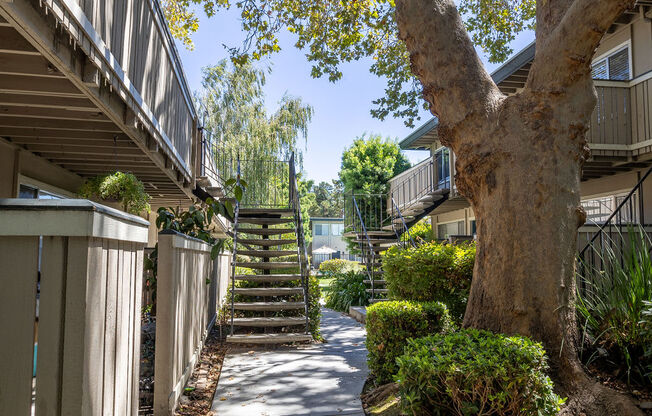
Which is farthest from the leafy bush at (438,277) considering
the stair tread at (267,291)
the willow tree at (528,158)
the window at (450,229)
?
the window at (450,229)

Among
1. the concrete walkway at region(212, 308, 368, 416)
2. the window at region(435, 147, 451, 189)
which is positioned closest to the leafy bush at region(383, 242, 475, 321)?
the concrete walkway at region(212, 308, 368, 416)

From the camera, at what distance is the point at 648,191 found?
8891 mm

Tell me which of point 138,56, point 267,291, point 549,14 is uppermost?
point 549,14

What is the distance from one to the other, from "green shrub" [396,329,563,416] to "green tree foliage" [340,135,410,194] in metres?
20.2

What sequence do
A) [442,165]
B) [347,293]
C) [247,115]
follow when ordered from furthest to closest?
[247,115] → [442,165] → [347,293]

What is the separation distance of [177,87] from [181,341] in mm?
4421

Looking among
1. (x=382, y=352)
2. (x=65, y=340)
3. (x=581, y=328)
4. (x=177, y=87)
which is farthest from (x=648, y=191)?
(x=65, y=340)

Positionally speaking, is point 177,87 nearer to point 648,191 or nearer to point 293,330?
point 293,330

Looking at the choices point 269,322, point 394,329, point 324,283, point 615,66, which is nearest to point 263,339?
point 269,322

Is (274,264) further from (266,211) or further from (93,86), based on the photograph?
(93,86)

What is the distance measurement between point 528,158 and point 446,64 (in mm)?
1243

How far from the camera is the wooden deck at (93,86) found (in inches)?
128

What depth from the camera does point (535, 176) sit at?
4.05 m

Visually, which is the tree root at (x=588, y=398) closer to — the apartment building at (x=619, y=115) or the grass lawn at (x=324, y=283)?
the apartment building at (x=619, y=115)
